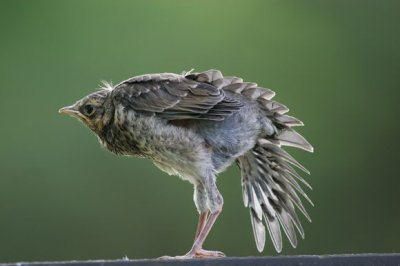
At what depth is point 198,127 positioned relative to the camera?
21.3ft

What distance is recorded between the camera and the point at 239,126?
6543 millimetres

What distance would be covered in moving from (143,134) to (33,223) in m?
4.36

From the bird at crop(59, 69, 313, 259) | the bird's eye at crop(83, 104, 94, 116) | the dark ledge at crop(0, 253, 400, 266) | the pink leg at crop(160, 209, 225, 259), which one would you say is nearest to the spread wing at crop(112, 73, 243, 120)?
the bird at crop(59, 69, 313, 259)

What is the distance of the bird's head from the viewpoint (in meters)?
6.46

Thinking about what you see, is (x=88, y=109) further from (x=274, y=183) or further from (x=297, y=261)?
(x=297, y=261)

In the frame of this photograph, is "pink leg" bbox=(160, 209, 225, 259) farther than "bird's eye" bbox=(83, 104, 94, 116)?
No

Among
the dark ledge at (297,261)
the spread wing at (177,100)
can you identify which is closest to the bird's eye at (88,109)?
the spread wing at (177,100)

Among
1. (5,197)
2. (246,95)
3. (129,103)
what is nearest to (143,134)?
(129,103)

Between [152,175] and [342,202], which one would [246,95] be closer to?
[152,175]

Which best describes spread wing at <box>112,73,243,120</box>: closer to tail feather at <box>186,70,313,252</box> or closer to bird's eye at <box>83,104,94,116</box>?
bird's eye at <box>83,104,94,116</box>

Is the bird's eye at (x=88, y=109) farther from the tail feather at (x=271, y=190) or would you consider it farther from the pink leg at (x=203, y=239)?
the tail feather at (x=271, y=190)

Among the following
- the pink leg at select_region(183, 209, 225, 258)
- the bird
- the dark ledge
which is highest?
the bird

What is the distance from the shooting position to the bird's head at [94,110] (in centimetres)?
646

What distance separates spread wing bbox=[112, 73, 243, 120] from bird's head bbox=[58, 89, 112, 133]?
69mm
